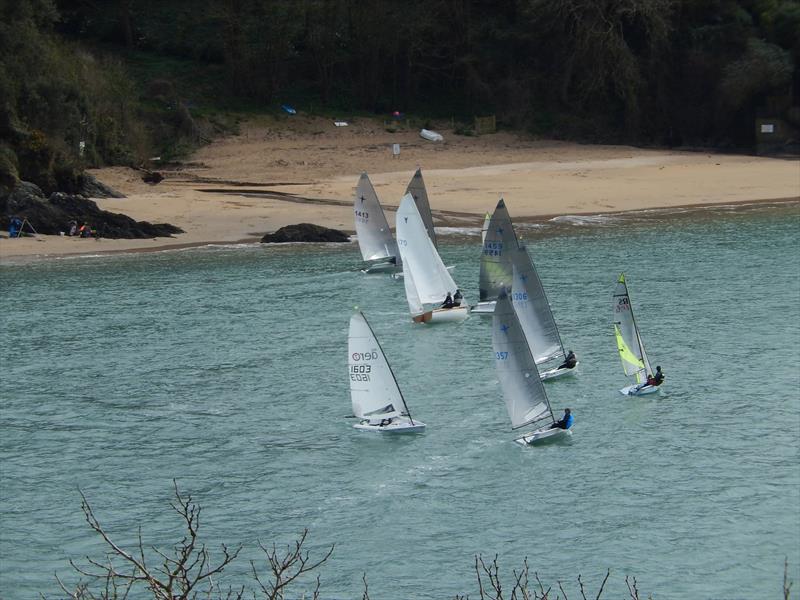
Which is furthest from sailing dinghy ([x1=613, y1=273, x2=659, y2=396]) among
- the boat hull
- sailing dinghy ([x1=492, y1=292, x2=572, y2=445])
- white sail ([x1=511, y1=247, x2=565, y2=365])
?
the boat hull

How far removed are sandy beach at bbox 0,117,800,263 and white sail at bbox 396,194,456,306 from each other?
1437 cm

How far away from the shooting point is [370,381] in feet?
99.2

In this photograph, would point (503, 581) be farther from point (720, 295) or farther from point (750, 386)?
point (720, 295)

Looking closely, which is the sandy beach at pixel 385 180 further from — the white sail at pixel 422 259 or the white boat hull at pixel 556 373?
the white boat hull at pixel 556 373

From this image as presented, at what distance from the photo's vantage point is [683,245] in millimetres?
51812

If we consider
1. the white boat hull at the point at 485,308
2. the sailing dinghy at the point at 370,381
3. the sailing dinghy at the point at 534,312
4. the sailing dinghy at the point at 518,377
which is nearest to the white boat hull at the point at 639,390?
the sailing dinghy at the point at 534,312

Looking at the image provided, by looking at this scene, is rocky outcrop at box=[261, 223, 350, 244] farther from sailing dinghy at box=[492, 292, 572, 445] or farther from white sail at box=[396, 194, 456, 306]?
sailing dinghy at box=[492, 292, 572, 445]

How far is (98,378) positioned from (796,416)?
19281 mm

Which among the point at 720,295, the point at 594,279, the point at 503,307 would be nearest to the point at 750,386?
the point at 503,307

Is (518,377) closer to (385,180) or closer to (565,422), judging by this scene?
(565,422)

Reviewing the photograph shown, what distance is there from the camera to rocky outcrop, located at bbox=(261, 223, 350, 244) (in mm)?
54969

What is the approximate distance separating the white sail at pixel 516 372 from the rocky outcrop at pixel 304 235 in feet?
87.8

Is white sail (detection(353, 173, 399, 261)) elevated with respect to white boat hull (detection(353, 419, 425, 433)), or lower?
elevated

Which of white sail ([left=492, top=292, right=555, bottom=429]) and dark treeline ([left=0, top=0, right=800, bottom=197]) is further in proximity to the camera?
dark treeline ([left=0, top=0, right=800, bottom=197])
